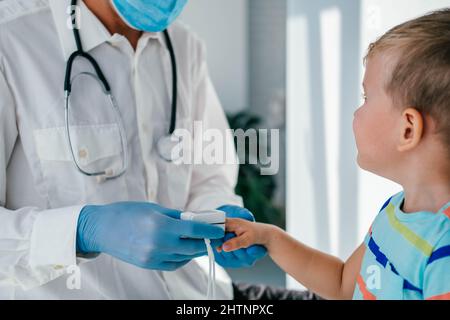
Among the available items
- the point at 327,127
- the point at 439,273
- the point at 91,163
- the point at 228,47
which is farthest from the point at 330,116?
the point at 228,47

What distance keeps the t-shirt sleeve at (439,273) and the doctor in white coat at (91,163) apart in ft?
1.19

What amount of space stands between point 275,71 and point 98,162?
2.59 metres

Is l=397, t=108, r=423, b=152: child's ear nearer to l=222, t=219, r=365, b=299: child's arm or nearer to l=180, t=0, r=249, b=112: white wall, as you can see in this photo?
l=222, t=219, r=365, b=299: child's arm

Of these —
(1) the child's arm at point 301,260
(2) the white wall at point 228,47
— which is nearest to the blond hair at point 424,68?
(1) the child's arm at point 301,260

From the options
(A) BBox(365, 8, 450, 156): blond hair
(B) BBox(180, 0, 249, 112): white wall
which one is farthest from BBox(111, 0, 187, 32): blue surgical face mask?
(B) BBox(180, 0, 249, 112): white wall

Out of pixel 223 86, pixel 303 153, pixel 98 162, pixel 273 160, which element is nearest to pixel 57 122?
pixel 98 162

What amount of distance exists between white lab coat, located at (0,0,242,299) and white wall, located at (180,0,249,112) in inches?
81.9

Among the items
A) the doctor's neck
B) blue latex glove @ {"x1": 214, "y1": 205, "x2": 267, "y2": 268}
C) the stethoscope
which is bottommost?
blue latex glove @ {"x1": 214, "y1": 205, "x2": 267, "y2": 268}

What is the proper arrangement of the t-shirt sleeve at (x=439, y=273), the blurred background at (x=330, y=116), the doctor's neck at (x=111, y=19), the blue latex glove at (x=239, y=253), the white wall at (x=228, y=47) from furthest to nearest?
the white wall at (x=228, y=47)
the blurred background at (x=330, y=116)
the doctor's neck at (x=111, y=19)
the blue latex glove at (x=239, y=253)
the t-shirt sleeve at (x=439, y=273)

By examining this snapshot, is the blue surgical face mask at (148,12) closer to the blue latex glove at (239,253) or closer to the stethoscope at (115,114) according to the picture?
the stethoscope at (115,114)

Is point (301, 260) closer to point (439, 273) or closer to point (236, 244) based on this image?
point (236, 244)

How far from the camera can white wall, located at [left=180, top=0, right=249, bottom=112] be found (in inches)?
129

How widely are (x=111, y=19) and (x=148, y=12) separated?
0.11 meters

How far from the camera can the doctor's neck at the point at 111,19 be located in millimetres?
1148
